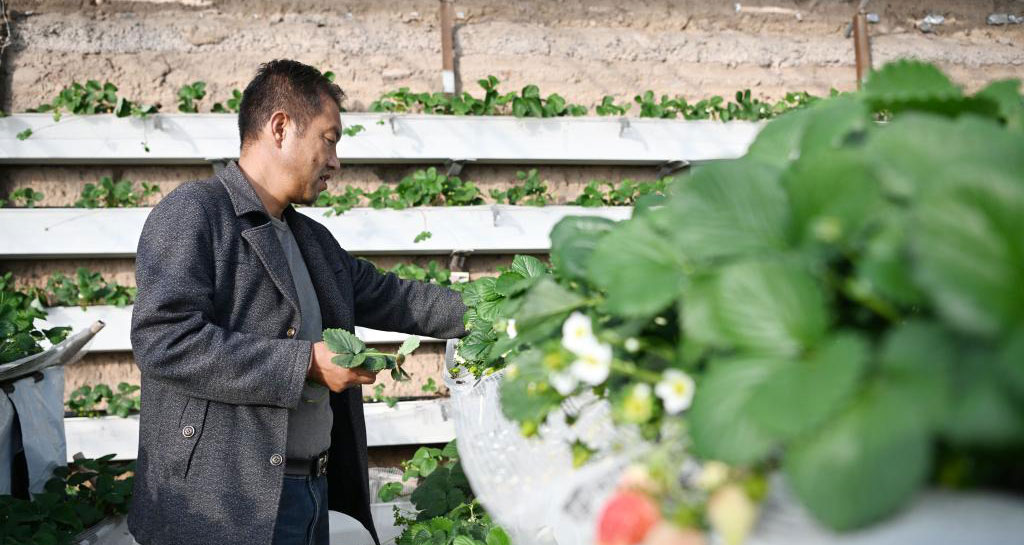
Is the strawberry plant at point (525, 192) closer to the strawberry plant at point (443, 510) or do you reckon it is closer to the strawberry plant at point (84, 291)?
the strawberry plant at point (443, 510)

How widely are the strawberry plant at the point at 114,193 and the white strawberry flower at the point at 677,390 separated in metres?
2.45

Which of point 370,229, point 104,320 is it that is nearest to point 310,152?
point 370,229

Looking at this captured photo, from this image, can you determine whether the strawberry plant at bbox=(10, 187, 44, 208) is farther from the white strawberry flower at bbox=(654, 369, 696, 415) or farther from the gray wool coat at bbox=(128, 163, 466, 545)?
the white strawberry flower at bbox=(654, 369, 696, 415)

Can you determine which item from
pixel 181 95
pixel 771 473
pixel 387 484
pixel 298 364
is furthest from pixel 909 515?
pixel 181 95

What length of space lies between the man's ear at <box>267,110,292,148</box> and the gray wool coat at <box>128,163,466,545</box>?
102mm

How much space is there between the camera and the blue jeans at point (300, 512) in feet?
5.03

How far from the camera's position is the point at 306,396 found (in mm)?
1495

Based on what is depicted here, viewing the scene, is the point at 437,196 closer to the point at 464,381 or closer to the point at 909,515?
the point at 464,381

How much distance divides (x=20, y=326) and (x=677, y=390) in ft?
7.06

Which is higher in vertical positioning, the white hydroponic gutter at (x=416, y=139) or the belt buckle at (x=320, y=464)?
the white hydroponic gutter at (x=416, y=139)

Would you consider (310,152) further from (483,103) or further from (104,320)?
(104,320)

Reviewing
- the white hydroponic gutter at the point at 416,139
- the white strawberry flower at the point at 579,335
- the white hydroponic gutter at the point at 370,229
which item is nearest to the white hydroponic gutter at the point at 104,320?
the white hydroponic gutter at the point at 370,229

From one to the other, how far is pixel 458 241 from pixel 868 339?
88.4 inches

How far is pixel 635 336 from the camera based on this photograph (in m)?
0.50
